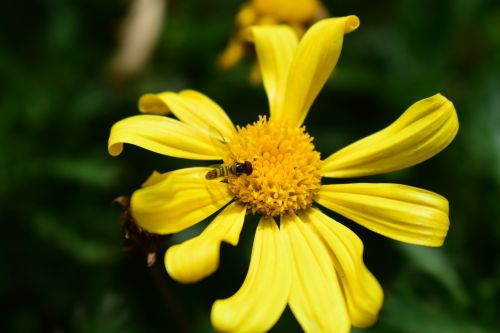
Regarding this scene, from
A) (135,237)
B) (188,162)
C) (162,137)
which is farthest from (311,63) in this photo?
(188,162)

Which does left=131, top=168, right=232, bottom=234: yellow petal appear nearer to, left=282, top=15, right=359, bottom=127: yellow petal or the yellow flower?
the yellow flower

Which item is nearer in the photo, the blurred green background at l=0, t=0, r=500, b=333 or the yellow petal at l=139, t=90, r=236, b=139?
the yellow petal at l=139, t=90, r=236, b=139

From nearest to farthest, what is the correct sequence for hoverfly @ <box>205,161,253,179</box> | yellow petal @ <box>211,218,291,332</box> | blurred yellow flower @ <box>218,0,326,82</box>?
yellow petal @ <box>211,218,291,332</box>, hoverfly @ <box>205,161,253,179</box>, blurred yellow flower @ <box>218,0,326,82</box>

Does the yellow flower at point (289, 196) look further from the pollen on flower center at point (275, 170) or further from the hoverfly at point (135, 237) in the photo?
the hoverfly at point (135, 237)

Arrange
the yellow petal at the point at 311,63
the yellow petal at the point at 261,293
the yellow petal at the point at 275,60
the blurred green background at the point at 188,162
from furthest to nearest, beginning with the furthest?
1. the blurred green background at the point at 188,162
2. the yellow petal at the point at 275,60
3. the yellow petal at the point at 311,63
4. the yellow petal at the point at 261,293

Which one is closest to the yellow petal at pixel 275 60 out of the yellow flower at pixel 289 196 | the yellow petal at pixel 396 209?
the yellow flower at pixel 289 196

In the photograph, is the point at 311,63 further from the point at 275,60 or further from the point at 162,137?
the point at 162,137

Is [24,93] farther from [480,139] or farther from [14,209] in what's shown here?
[480,139]

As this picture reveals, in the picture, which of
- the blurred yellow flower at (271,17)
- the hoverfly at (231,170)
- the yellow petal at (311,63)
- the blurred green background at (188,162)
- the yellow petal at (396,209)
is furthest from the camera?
the blurred yellow flower at (271,17)

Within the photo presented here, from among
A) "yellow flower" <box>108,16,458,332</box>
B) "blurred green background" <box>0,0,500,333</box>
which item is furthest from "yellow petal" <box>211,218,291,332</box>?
"blurred green background" <box>0,0,500,333</box>
